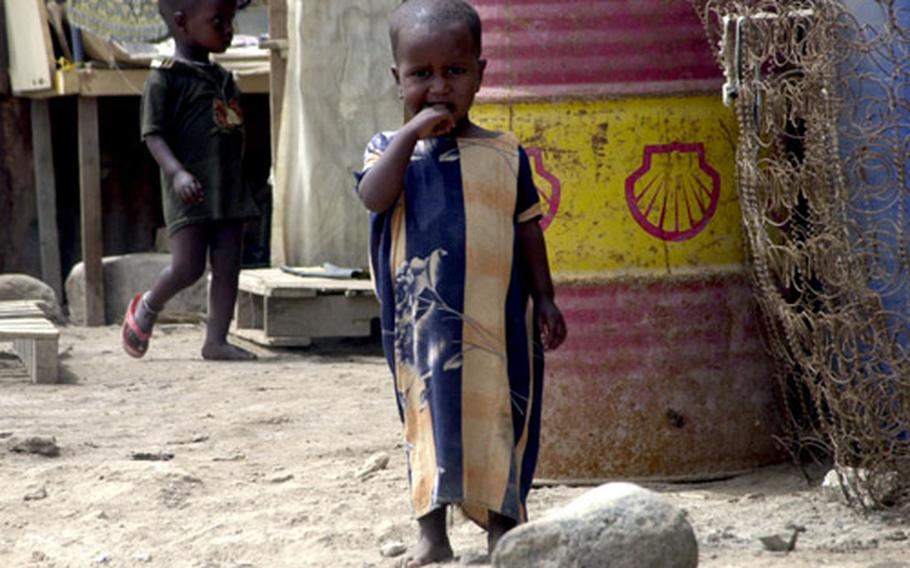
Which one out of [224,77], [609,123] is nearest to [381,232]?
[609,123]

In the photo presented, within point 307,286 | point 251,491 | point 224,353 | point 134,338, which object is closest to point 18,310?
point 134,338

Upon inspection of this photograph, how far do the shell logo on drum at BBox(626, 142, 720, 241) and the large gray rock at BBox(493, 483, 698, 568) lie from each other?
127 cm

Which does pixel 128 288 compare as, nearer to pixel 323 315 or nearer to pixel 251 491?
pixel 323 315

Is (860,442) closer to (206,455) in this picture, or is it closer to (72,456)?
(206,455)

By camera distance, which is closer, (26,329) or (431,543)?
(431,543)

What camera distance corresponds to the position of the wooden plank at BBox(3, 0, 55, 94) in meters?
8.45

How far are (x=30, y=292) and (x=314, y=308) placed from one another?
205 cm

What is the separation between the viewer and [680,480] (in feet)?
14.0

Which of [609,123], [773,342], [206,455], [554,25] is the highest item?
[554,25]

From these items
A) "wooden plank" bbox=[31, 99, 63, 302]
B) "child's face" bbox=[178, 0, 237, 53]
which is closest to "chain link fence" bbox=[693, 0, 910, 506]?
"child's face" bbox=[178, 0, 237, 53]

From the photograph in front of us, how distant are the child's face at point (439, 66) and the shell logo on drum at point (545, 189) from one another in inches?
31.9

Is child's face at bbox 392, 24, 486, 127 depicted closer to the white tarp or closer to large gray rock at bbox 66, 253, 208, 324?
the white tarp

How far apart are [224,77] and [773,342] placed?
3.46m

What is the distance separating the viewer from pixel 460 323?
10.9 ft
